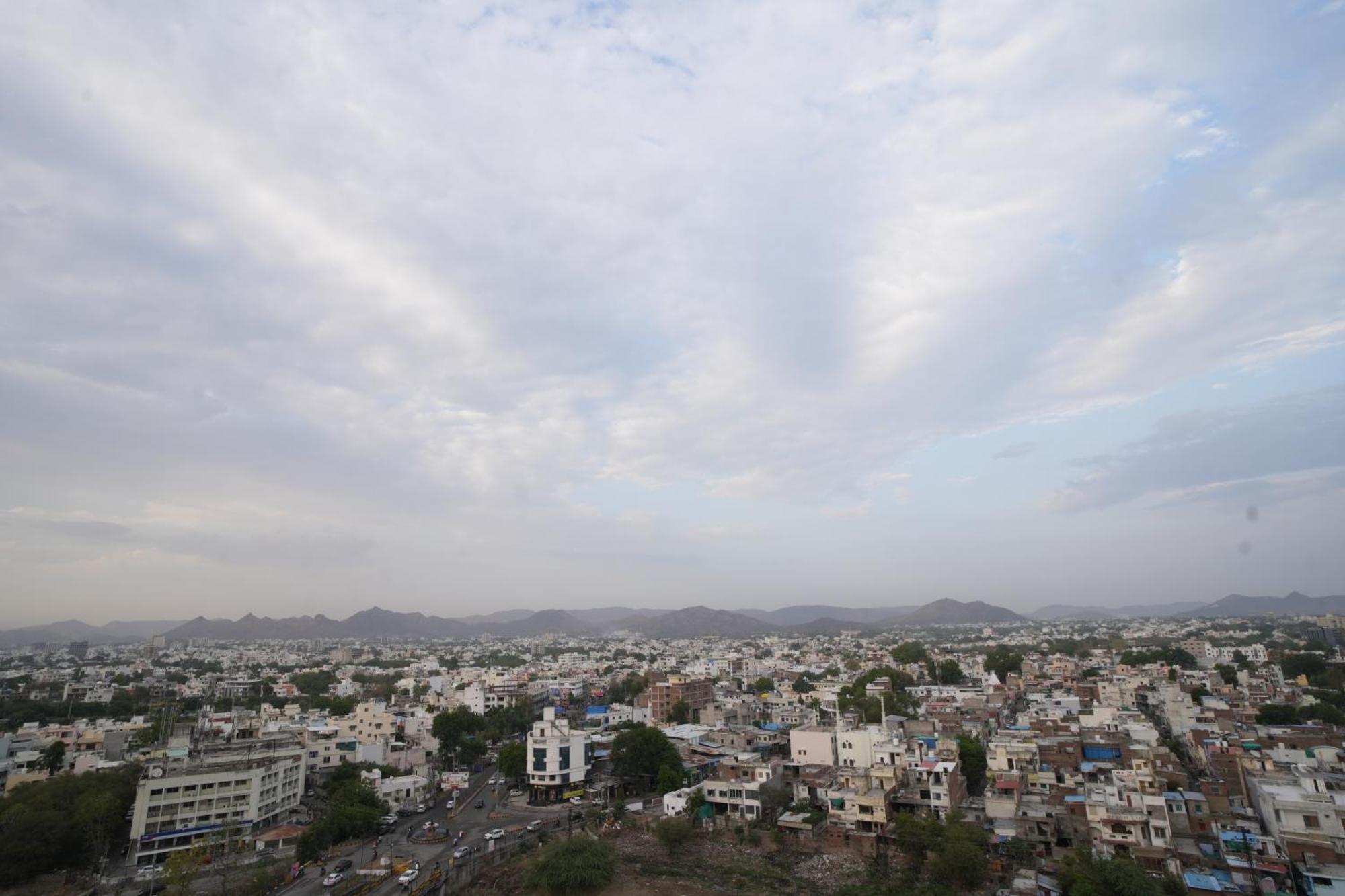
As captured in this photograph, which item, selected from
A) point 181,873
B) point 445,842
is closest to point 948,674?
point 445,842

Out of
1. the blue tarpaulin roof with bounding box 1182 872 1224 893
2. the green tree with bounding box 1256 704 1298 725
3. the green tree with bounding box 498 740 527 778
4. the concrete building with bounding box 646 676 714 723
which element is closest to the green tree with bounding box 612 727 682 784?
the green tree with bounding box 498 740 527 778

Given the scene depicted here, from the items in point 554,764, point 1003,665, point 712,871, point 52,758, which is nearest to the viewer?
point 712,871

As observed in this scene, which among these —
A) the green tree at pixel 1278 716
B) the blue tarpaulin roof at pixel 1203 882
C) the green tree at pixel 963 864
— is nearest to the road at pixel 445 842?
the green tree at pixel 963 864

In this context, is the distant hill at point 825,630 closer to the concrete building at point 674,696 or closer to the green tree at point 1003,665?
the green tree at point 1003,665

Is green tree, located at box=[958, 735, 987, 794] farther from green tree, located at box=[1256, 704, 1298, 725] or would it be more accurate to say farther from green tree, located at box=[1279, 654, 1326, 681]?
green tree, located at box=[1279, 654, 1326, 681]

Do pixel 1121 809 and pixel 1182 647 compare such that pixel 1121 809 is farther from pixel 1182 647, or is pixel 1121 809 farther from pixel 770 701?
pixel 1182 647

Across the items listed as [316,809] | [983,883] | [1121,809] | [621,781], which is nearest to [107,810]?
[316,809]

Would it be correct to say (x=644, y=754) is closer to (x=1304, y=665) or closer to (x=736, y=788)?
(x=736, y=788)
